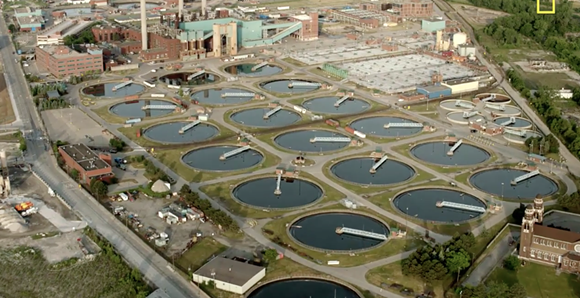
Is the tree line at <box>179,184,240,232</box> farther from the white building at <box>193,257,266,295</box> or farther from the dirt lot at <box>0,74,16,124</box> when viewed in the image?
the dirt lot at <box>0,74,16,124</box>

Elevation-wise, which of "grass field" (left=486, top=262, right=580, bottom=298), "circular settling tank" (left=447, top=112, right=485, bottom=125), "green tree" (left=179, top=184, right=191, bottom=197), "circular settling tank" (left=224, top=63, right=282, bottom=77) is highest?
"circular settling tank" (left=224, top=63, right=282, bottom=77)

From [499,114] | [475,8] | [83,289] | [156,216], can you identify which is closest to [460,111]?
[499,114]

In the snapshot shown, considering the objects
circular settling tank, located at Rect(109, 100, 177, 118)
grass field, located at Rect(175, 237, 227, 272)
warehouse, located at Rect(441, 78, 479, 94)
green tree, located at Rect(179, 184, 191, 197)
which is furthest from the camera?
warehouse, located at Rect(441, 78, 479, 94)

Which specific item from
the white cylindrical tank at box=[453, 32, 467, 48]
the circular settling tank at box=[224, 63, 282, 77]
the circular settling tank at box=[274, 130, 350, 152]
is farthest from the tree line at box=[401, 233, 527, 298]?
the white cylindrical tank at box=[453, 32, 467, 48]

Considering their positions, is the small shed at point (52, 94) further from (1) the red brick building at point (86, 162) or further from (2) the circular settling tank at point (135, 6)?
(2) the circular settling tank at point (135, 6)

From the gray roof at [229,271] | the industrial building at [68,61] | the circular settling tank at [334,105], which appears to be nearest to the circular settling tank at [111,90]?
the industrial building at [68,61]
